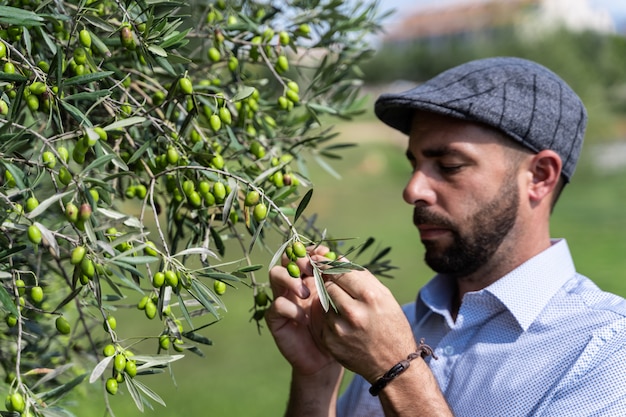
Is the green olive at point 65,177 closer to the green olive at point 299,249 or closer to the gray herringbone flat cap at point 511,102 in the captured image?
the green olive at point 299,249

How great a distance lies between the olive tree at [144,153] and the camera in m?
1.33

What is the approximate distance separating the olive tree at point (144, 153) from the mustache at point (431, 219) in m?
0.22

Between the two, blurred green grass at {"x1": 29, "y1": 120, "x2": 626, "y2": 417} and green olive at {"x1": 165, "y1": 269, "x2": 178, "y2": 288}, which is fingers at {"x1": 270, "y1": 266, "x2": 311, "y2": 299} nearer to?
blurred green grass at {"x1": 29, "y1": 120, "x2": 626, "y2": 417}

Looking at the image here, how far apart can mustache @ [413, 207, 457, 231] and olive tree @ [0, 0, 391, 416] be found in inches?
8.6

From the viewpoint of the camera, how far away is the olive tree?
133 centimetres

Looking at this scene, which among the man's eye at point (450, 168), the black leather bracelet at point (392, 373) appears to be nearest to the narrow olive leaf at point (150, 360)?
the black leather bracelet at point (392, 373)

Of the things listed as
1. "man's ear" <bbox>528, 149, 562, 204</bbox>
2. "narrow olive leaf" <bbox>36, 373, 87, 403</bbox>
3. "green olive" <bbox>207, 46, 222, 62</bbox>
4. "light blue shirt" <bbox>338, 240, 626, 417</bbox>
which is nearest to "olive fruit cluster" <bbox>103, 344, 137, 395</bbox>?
"narrow olive leaf" <bbox>36, 373, 87, 403</bbox>

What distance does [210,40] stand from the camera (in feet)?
6.59

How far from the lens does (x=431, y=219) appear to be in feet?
7.41

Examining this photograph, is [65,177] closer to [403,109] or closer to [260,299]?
[260,299]

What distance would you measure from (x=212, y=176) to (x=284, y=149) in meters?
0.59

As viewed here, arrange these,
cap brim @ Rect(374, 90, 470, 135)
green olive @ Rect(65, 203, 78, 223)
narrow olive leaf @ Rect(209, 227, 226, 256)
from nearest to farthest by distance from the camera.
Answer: green olive @ Rect(65, 203, 78, 223) → narrow olive leaf @ Rect(209, 227, 226, 256) → cap brim @ Rect(374, 90, 470, 135)

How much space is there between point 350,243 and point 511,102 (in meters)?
7.41

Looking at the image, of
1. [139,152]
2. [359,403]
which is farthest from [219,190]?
[359,403]
